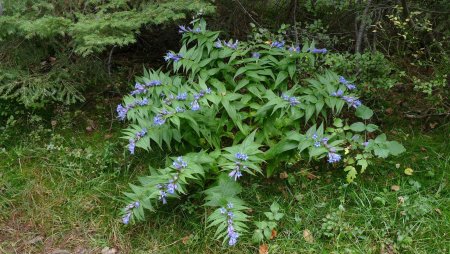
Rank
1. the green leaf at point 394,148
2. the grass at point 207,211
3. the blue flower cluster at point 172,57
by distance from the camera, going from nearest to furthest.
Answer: the grass at point 207,211, the green leaf at point 394,148, the blue flower cluster at point 172,57

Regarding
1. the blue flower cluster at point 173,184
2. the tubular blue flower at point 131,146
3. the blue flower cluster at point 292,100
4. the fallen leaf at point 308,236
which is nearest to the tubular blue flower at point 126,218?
the blue flower cluster at point 173,184

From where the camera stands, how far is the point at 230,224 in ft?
9.32

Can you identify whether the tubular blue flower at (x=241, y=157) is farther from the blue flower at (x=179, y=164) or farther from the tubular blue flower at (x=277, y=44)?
the tubular blue flower at (x=277, y=44)

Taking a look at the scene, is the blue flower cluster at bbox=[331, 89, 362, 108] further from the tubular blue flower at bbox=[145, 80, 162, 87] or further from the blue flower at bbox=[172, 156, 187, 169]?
the tubular blue flower at bbox=[145, 80, 162, 87]

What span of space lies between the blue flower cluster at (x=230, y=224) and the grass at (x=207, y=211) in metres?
0.33

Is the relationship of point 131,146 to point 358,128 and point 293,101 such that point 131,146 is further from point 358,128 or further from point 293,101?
point 358,128

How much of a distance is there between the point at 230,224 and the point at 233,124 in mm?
932

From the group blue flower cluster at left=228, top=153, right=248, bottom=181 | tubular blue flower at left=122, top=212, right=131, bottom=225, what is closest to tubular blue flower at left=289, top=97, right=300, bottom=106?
blue flower cluster at left=228, top=153, right=248, bottom=181

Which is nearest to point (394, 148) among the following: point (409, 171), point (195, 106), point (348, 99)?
point (409, 171)

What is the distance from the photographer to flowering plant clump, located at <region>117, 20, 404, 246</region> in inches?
119

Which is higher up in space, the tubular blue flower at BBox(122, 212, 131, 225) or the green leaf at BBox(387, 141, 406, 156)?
the green leaf at BBox(387, 141, 406, 156)

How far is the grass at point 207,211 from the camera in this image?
313cm

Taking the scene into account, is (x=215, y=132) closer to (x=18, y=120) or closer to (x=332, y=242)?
(x=332, y=242)

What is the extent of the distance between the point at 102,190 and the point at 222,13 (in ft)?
6.64
